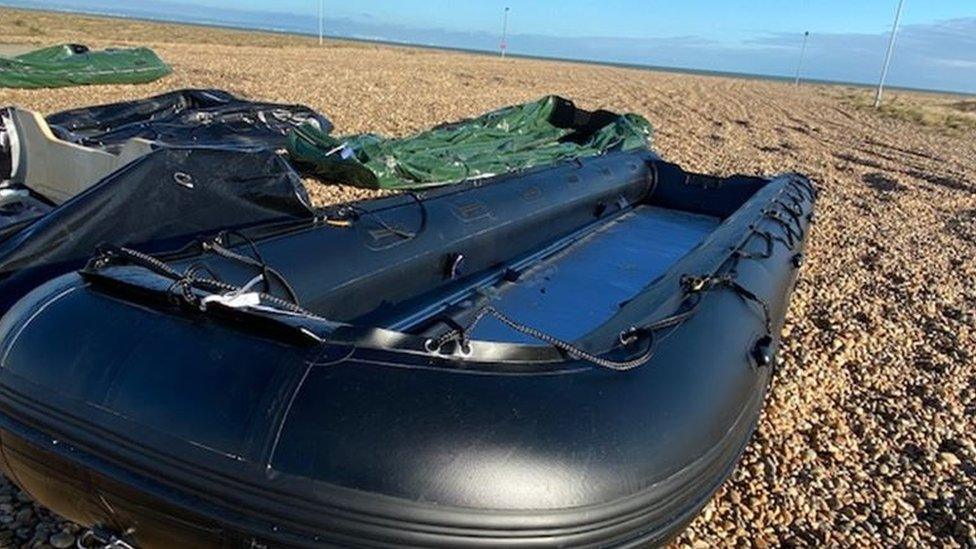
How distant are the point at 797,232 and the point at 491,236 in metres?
1.93

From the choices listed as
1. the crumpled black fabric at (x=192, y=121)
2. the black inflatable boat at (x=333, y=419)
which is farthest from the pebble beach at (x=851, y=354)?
the crumpled black fabric at (x=192, y=121)

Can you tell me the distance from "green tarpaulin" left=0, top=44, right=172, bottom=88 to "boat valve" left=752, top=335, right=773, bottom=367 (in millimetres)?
10501

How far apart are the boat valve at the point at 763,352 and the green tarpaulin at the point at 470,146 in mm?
3623

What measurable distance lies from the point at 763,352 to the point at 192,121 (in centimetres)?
563

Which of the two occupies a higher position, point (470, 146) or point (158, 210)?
point (158, 210)

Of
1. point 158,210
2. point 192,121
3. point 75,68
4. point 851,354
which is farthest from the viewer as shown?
point 75,68

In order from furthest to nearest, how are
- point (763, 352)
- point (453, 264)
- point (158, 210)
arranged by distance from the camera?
point (453, 264), point (158, 210), point (763, 352)

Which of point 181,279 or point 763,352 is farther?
point 763,352

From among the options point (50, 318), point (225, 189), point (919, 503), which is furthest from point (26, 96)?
point (919, 503)

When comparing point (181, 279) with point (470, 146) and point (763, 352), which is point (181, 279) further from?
point (470, 146)

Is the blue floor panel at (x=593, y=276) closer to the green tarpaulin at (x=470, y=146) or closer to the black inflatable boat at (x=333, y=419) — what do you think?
the black inflatable boat at (x=333, y=419)

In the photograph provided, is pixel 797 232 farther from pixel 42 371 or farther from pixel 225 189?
pixel 42 371

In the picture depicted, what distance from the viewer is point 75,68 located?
10.1m

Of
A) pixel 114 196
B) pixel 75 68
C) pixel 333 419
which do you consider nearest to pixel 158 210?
pixel 114 196
